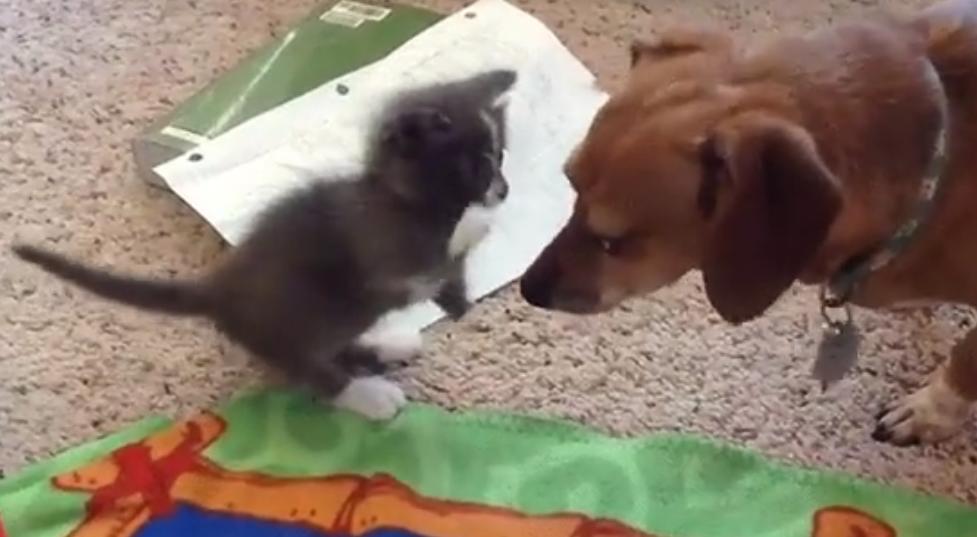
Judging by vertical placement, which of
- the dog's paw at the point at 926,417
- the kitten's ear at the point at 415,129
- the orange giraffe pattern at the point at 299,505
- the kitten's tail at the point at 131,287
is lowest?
the dog's paw at the point at 926,417

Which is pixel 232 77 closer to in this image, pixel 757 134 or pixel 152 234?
pixel 152 234

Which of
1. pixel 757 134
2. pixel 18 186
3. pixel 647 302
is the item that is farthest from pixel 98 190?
pixel 757 134

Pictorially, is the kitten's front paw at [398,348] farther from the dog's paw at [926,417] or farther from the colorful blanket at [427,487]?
the dog's paw at [926,417]

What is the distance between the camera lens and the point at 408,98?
1620 mm

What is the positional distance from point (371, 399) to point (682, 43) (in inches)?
20.7

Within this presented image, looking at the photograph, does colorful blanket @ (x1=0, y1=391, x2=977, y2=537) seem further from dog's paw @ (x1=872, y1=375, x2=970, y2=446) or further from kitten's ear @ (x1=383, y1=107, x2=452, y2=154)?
kitten's ear @ (x1=383, y1=107, x2=452, y2=154)

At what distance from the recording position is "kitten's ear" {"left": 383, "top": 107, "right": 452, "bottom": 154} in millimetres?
1535

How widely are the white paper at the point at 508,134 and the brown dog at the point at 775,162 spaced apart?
39 cm

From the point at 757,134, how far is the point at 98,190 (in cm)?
95

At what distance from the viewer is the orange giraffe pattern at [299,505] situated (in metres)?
1.57

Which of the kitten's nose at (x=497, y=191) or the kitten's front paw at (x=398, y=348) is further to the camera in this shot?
the kitten's front paw at (x=398, y=348)

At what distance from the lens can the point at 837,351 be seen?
1565mm

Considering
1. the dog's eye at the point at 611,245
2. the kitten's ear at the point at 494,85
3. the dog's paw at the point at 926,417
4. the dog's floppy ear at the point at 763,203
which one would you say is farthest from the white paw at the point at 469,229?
the dog's paw at the point at 926,417

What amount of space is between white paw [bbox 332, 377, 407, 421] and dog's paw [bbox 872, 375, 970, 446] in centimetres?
50
